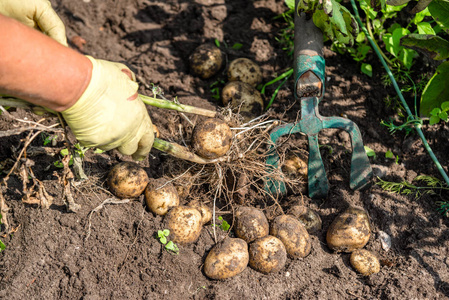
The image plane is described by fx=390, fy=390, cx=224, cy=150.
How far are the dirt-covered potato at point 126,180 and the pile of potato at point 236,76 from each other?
85 cm

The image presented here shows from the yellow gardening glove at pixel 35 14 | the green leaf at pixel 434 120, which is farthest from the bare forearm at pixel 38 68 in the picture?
the green leaf at pixel 434 120

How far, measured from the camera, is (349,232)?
7.66ft

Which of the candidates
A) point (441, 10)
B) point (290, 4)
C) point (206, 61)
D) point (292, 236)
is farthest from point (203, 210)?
point (441, 10)

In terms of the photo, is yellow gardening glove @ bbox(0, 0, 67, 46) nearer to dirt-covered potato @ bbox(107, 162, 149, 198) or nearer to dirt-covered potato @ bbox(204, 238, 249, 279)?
dirt-covered potato @ bbox(107, 162, 149, 198)

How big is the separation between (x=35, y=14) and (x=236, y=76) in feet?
4.87

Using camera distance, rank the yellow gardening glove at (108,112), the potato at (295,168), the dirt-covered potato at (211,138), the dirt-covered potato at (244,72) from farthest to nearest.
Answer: the dirt-covered potato at (244,72) → the potato at (295,168) → the dirt-covered potato at (211,138) → the yellow gardening glove at (108,112)

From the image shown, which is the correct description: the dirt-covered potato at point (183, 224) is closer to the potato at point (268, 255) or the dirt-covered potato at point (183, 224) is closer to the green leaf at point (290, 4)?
the potato at point (268, 255)

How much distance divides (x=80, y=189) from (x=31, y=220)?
1.05ft

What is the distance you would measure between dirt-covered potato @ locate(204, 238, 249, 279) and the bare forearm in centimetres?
114

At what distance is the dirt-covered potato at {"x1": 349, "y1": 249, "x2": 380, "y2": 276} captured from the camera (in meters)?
2.32

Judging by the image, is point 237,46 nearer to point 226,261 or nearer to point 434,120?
point 434,120

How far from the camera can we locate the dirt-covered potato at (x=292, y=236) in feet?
7.64

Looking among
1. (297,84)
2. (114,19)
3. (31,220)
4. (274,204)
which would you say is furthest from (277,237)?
(114,19)

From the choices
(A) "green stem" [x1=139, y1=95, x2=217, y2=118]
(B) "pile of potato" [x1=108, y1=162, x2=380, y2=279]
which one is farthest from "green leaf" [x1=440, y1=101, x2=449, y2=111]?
(A) "green stem" [x1=139, y1=95, x2=217, y2=118]
